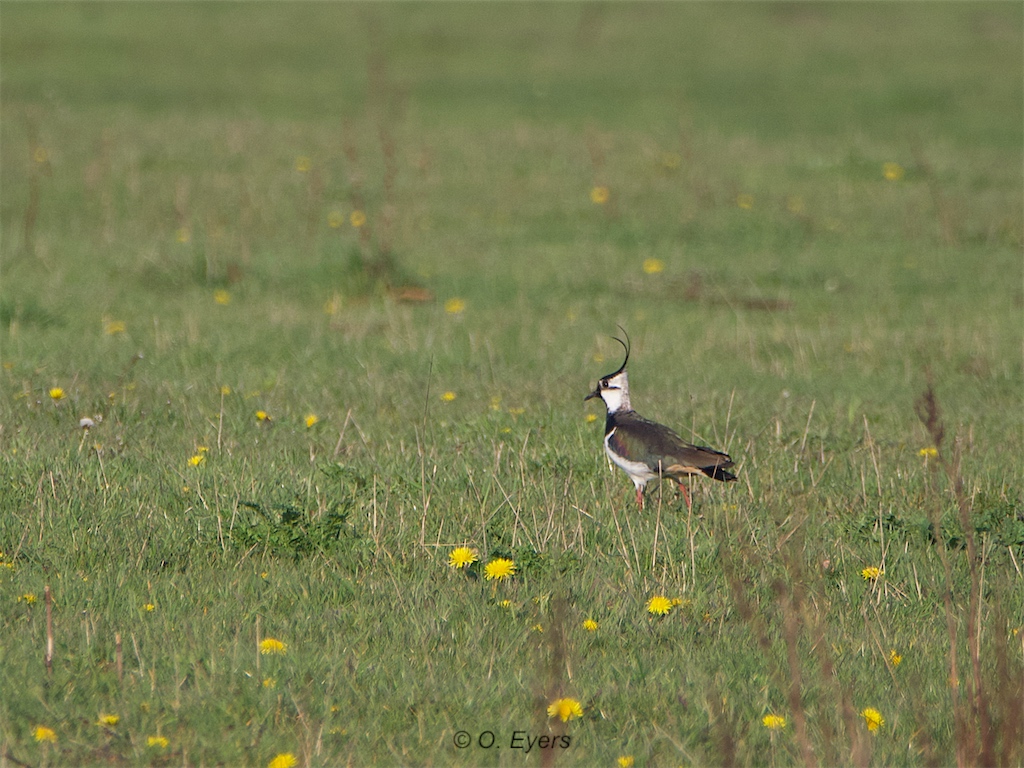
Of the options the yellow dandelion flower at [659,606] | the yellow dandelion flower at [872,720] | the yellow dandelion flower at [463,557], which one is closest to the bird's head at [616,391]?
the yellow dandelion flower at [463,557]

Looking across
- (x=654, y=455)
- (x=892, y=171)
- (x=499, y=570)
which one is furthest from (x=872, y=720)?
(x=892, y=171)

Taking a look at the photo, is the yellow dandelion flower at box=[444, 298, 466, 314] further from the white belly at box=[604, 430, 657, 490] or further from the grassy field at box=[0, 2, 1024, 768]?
the white belly at box=[604, 430, 657, 490]

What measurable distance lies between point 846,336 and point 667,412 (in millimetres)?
3031

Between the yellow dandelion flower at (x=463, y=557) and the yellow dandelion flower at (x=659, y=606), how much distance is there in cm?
69

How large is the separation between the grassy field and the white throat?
323mm

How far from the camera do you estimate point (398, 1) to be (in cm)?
3191

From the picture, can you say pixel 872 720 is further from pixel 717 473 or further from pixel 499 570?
pixel 717 473

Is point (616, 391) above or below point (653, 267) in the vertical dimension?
above

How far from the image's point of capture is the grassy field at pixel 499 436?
348cm

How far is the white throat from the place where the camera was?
224 inches

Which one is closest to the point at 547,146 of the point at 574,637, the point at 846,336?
the point at 846,336

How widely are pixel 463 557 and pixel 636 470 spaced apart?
1.01 meters

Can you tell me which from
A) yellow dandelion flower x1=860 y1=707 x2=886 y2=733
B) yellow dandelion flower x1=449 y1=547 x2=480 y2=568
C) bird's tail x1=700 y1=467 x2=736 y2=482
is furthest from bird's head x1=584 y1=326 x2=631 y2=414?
yellow dandelion flower x1=860 y1=707 x2=886 y2=733

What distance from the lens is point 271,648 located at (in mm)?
3693
